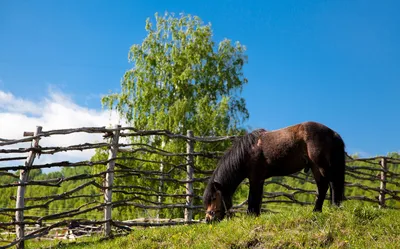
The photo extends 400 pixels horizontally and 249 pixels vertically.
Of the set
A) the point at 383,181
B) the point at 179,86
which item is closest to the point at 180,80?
the point at 179,86

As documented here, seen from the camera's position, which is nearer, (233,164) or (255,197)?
(255,197)

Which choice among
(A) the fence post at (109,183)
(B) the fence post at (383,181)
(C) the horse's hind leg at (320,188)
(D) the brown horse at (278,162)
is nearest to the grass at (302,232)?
(C) the horse's hind leg at (320,188)

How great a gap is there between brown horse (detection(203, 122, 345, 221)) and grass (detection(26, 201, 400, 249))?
40cm

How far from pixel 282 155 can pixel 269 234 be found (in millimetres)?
1203

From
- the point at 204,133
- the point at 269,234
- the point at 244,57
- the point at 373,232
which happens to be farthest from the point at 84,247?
the point at 244,57

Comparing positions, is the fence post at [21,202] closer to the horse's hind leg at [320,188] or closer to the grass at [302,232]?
the grass at [302,232]

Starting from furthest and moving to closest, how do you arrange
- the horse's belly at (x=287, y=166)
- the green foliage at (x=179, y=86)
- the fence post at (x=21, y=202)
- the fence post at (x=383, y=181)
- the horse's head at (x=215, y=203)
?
the green foliage at (x=179, y=86) < the fence post at (x=383, y=181) < the fence post at (x=21, y=202) < the horse's head at (x=215, y=203) < the horse's belly at (x=287, y=166)

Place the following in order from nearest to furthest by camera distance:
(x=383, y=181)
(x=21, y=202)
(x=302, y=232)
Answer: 1. (x=302, y=232)
2. (x=21, y=202)
3. (x=383, y=181)

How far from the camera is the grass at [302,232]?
3.94 m

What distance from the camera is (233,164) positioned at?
536 cm

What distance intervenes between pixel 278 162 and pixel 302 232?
120cm

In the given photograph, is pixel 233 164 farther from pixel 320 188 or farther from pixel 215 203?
pixel 320 188

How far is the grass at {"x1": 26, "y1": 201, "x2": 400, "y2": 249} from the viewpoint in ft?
12.9

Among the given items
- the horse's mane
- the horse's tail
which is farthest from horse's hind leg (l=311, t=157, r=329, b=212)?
the horse's mane
